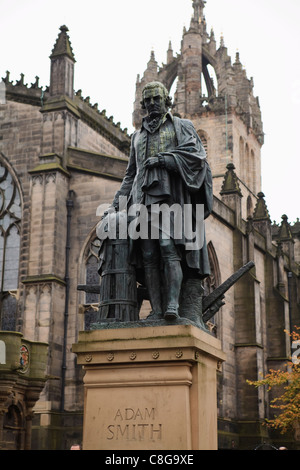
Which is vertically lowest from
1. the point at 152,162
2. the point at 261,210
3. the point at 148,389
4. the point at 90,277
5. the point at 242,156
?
the point at 148,389

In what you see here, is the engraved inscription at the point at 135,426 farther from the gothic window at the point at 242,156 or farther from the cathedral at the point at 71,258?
the gothic window at the point at 242,156

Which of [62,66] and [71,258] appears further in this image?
[62,66]

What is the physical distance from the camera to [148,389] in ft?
19.9

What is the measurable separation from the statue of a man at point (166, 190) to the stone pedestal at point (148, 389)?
0.34m

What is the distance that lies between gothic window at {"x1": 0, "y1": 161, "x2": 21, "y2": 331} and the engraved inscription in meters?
20.8

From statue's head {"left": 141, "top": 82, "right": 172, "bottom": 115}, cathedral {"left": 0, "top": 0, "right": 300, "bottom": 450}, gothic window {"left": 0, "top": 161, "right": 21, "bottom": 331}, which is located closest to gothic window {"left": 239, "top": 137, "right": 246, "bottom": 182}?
cathedral {"left": 0, "top": 0, "right": 300, "bottom": 450}

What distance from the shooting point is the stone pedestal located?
5.91 m

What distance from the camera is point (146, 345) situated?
20.1 ft

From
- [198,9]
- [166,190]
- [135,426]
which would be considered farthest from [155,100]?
[198,9]

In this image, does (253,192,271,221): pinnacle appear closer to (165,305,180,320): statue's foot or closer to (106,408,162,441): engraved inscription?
(165,305,180,320): statue's foot

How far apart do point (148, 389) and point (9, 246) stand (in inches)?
873

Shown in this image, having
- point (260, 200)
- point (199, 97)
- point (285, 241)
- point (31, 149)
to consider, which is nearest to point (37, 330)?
point (31, 149)

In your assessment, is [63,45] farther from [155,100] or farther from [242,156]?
[242,156]

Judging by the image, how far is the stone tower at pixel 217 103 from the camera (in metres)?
56.1
